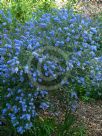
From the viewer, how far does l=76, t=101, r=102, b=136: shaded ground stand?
507cm

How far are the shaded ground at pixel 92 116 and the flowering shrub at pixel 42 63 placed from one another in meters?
1.10

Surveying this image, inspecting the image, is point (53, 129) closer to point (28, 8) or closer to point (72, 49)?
point (72, 49)

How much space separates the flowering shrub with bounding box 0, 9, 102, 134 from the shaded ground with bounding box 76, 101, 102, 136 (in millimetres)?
1100

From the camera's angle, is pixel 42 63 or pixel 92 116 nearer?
pixel 42 63

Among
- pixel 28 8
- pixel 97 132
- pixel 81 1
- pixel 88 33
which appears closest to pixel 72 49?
pixel 88 33

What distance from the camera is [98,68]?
404cm

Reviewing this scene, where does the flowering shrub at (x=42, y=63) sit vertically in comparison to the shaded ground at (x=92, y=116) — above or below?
above

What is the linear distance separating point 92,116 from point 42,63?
6.94 ft

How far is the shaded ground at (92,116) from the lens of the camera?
16.6ft

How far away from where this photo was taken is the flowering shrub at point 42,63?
3648mm

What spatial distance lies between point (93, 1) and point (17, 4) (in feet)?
9.96

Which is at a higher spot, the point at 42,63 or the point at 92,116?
the point at 42,63

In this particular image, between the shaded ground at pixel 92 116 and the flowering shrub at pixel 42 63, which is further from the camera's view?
the shaded ground at pixel 92 116

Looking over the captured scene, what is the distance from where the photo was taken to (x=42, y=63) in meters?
3.65
